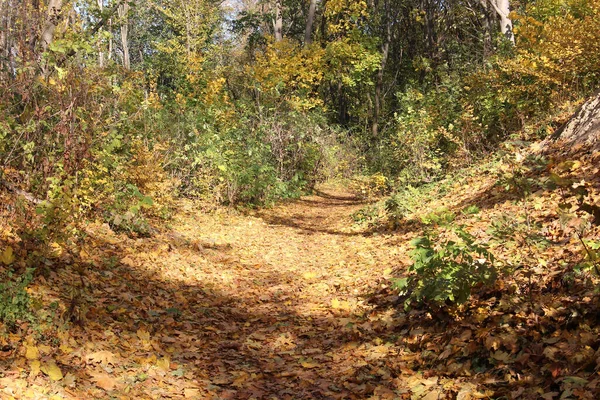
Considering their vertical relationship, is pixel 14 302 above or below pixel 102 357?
above

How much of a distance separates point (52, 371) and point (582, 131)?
7961 mm

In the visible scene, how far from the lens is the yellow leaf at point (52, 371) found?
10.8 ft

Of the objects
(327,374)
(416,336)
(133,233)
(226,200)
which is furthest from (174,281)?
(226,200)

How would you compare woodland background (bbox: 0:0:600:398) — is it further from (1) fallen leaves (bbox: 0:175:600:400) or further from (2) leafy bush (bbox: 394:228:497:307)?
(1) fallen leaves (bbox: 0:175:600:400)

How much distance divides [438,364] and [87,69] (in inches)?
243

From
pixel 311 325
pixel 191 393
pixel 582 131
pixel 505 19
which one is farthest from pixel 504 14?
pixel 191 393

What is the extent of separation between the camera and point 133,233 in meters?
7.27

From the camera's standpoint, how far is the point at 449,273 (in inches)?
167

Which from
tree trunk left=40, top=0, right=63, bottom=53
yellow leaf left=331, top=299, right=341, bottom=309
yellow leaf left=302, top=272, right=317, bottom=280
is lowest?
yellow leaf left=302, top=272, right=317, bottom=280

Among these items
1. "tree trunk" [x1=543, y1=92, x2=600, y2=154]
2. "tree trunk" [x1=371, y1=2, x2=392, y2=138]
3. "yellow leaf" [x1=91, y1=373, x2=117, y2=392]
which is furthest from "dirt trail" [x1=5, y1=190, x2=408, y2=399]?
"tree trunk" [x1=371, y1=2, x2=392, y2=138]

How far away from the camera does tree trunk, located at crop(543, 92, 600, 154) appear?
23.8 feet

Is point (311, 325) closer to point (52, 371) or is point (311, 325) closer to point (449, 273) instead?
point (449, 273)

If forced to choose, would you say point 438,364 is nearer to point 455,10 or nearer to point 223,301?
point 223,301

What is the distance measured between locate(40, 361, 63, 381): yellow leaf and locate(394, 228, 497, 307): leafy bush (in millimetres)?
2906
